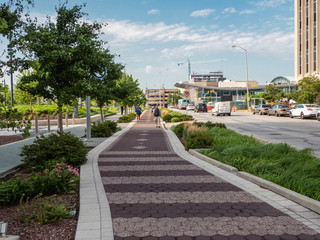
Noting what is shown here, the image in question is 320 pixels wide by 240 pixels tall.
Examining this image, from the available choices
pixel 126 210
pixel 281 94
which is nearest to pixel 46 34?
pixel 126 210

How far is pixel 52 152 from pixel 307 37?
51879 millimetres

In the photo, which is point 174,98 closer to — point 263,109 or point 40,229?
point 263,109

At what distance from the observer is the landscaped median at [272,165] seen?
5.69m

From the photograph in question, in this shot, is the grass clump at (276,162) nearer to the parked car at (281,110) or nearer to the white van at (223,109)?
the parked car at (281,110)

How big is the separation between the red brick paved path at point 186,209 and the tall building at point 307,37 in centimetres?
4607

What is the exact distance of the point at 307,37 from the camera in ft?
167

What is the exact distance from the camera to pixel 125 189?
20.3 feet

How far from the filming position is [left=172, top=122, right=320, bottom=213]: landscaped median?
18.7 feet

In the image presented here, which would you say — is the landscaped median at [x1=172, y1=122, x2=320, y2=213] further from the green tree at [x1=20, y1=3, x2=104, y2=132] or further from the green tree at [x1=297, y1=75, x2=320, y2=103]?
the green tree at [x1=297, y1=75, x2=320, y2=103]

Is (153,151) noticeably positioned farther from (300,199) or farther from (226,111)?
(226,111)

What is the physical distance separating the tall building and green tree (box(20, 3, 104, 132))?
1719 inches

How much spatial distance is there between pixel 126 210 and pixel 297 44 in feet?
182

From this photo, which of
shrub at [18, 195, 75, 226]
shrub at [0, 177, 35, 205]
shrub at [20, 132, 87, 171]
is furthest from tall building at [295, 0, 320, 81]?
shrub at [18, 195, 75, 226]

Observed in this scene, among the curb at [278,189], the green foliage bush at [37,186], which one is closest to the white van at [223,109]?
the curb at [278,189]
